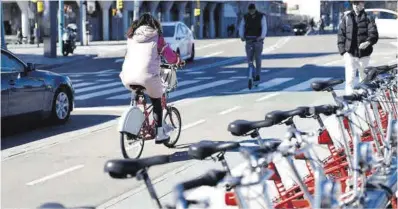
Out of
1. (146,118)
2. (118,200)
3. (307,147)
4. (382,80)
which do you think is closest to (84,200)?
(118,200)

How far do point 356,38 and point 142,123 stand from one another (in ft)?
13.2

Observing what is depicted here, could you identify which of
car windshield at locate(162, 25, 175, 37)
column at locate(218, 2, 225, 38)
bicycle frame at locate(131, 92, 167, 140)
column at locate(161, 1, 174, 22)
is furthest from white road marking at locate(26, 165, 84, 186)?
column at locate(218, 2, 225, 38)

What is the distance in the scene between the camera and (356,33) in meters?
10.8

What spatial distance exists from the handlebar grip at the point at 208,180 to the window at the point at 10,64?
27.3ft

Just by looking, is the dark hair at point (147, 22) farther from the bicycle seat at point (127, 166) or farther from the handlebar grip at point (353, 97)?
the bicycle seat at point (127, 166)

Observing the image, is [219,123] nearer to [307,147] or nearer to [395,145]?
[395,145]

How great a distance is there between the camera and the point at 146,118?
8.53 metres

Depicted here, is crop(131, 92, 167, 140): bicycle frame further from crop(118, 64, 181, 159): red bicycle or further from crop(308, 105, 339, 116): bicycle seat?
crop(308, 105, 339, 116): bicycle seat

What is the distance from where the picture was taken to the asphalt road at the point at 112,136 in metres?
7.03

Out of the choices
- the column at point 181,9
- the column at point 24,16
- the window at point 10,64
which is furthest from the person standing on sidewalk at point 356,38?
the column at point 181,9

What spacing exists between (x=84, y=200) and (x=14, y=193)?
0.82 meters

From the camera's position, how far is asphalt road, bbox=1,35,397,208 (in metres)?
7.03

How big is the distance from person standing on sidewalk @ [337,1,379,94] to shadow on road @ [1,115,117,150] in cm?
416

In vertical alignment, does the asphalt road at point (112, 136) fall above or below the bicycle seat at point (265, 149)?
below
